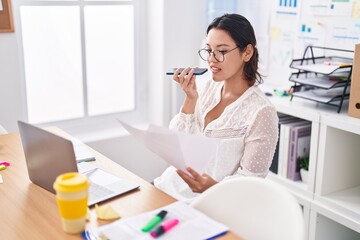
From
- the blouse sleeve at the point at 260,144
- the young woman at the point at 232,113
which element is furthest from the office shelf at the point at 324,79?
the blouse sleeve at the point at 260,144

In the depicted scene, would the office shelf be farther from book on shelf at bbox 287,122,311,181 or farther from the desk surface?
the desk surface

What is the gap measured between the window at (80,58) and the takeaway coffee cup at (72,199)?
1726 millimetres

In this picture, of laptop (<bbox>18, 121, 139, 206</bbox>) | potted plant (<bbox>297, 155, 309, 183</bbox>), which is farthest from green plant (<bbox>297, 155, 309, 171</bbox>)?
laptop (<bbox>18, 121, 139, 206</bbox>)

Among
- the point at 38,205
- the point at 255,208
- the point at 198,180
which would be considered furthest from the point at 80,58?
the point at 255,208

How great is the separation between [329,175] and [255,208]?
101 cm

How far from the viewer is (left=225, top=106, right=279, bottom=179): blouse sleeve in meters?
1.69

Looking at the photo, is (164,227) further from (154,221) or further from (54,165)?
(54,165)

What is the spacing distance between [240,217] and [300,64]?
4.22 ft

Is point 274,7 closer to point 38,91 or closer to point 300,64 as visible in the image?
point 300,64

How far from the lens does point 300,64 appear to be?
2410mm

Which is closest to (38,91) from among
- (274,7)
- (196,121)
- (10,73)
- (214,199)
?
(10,73)

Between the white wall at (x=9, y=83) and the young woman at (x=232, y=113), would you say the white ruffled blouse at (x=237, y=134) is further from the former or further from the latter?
the white wall at (x=9, y=83)

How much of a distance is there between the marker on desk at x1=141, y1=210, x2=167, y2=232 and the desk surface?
9 centimetres

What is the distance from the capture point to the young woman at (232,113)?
1.70m
